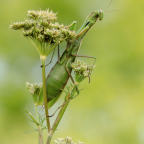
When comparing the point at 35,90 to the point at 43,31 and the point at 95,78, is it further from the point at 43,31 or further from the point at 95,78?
the point at 95,78

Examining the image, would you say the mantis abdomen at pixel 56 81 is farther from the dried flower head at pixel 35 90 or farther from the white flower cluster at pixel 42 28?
the white flower cluster at pixel 42 28

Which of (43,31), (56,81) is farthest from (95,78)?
(43,31)

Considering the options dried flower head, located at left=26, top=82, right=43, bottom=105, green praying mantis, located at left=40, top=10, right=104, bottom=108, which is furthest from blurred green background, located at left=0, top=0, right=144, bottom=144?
dried flower head, located at left=26, top=82, right=43, bottom=105

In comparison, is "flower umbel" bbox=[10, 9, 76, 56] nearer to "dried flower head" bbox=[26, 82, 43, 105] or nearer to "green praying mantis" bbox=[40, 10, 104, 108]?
"green praying mantis" bbox=[40, 10, 104, 108]

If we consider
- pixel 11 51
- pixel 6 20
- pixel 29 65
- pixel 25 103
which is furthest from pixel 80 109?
pixel 6 20

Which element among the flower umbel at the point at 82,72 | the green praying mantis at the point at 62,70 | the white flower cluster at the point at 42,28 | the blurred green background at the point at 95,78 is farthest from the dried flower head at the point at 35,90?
the blurred green background at the point at 95,78

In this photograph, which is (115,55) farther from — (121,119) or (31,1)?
(31,1)

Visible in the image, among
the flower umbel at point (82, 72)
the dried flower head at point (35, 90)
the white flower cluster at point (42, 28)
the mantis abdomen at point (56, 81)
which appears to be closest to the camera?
the white flower cluster at point (42, 28)
